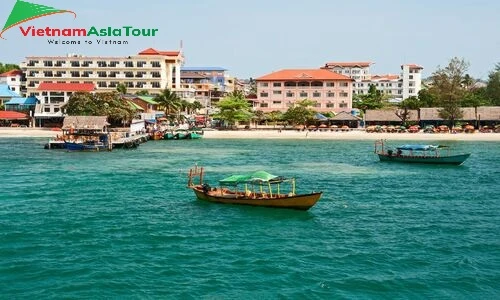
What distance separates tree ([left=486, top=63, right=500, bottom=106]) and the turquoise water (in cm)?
8271

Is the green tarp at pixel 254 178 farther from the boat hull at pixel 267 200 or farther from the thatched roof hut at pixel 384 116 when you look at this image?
the thatched roof hut at pixel 384 116

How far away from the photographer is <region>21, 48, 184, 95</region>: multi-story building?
122812mm

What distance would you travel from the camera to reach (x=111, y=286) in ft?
70.6

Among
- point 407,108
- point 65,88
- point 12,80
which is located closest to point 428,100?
point 407,108

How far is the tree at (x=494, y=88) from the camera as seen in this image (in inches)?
4938

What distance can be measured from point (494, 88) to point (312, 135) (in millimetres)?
54700

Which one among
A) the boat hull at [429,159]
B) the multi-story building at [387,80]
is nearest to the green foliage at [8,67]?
the multi-story building at [387,80]

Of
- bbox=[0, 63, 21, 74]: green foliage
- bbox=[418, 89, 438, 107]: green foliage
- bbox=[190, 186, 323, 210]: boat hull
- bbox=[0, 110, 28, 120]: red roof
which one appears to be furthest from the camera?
bbox=[0, 63, 21, 74]: green foliage

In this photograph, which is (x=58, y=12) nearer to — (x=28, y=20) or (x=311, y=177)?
(x=28, y=20)

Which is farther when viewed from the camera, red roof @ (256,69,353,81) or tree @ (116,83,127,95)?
red roof @ (256,69,353,81)

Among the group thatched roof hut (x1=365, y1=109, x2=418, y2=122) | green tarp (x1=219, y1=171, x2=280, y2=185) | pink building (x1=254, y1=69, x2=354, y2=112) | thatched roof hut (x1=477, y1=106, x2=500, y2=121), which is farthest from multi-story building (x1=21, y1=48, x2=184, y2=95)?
green tarp (x1=219, y1=171, x2=280, y2=185)

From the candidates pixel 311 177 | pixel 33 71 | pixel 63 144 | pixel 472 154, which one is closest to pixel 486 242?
pixel 311 177

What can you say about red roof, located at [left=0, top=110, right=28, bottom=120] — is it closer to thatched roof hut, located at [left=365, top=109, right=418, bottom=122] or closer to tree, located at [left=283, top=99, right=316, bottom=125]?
tree, located at [left=283, top=99, right=316, bottom=125]

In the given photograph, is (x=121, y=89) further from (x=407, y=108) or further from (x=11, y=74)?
(x=407, y=108)
